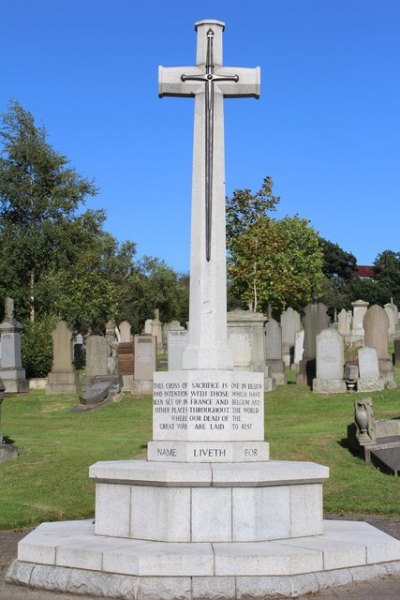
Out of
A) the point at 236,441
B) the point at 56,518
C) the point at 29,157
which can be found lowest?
the point at 56,518

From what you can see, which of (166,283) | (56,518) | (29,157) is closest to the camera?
(56,518)

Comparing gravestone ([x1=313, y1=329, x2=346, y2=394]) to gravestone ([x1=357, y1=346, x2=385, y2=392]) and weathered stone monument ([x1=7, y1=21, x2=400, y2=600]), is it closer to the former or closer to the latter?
gravestone ([x1=357, y1=346, x2=385, y2=392])

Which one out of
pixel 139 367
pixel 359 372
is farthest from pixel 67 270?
pixel 359 372

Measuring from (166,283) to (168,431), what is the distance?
6673cm

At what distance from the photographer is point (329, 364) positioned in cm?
2453

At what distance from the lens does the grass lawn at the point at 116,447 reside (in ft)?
39.2

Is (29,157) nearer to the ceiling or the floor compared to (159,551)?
nearer to the ceiling

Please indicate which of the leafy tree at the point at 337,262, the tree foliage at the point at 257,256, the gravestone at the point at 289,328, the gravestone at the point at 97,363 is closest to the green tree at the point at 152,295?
the tree foliage at the point at 257,256

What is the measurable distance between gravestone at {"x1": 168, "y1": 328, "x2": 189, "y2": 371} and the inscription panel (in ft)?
51.4

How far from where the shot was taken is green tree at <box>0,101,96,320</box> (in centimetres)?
4344

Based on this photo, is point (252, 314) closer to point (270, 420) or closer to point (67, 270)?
point (270, 420)

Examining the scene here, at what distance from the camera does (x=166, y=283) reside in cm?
7506

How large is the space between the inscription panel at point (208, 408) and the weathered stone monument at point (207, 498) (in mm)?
12

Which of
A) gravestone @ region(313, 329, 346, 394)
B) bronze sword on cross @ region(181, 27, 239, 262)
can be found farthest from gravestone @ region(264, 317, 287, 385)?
bronze sword on cross @ region(181, 27, 239, 262)
